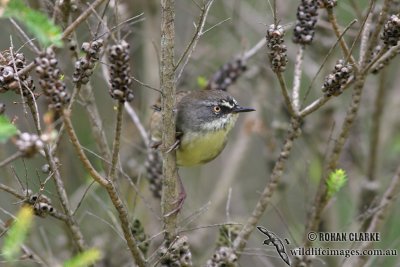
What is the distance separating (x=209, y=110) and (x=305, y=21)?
1133 mm

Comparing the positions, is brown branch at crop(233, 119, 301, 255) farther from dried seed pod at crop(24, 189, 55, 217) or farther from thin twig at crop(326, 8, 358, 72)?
dried seed pod at crop(24, 189, 55, 217)

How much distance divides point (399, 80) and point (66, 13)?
4.42 meters

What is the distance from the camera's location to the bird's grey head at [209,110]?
4.43m

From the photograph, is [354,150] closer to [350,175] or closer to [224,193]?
[350,175]

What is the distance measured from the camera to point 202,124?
442 centimetres

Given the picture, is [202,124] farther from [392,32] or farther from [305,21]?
[392,32]

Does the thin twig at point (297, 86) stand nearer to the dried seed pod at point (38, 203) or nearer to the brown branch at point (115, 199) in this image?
the brown branch at point (115, 199)

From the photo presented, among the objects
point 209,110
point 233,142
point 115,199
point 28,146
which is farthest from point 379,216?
point 233,142

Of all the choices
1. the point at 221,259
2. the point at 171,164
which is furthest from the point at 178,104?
the point at 221,259

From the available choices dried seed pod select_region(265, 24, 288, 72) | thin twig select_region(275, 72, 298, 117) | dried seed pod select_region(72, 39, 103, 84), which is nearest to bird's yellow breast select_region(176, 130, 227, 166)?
thin twig select_region(275, 72, 298, 117)

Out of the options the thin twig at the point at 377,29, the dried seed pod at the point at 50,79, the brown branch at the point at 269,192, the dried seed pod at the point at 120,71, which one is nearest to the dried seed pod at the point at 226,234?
the brown branch at the point at 269,192

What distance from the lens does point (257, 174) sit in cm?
840

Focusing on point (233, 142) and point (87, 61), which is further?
point (233, 142)

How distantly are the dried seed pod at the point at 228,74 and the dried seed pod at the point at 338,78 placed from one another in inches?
67.9
